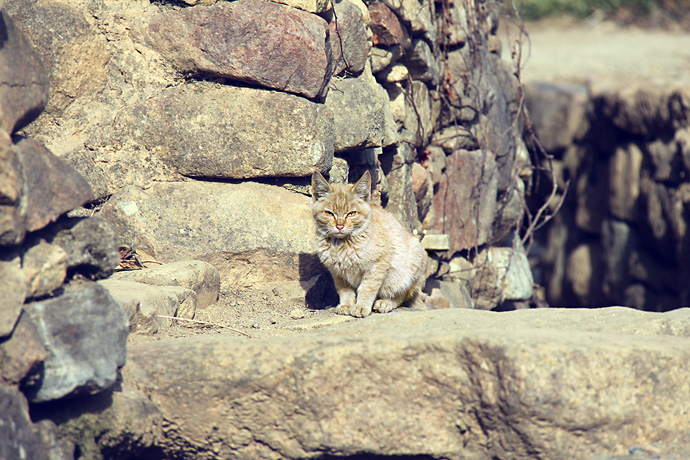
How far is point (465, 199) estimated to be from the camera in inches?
236

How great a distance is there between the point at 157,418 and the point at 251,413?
1.32 feet

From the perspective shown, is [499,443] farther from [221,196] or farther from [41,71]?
[41,71]

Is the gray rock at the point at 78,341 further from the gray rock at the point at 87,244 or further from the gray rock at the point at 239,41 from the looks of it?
the gray rock at the point at 239,41

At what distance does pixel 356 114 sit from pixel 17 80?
244 cm

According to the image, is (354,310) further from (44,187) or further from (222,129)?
(44,187)

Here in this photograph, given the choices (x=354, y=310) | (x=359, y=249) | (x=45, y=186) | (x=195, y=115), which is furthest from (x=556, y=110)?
(x=45, y=186)

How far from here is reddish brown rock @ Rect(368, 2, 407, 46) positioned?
4.68m

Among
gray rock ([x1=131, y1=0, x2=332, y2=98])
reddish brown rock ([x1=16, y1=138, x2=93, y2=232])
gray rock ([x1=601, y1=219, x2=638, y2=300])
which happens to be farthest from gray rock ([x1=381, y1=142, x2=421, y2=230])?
gray rock ([x1=601, y1=219, x2=638, y2=300])

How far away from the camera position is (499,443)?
2609 mm

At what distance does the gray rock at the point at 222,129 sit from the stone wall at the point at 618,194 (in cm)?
581

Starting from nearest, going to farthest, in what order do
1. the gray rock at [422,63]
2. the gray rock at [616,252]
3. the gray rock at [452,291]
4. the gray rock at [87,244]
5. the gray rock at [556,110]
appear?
the gray rock at [87,244] → the gray rock at [422,63] → the gray rock at [452,291] → the gray rock at [616,252] → the gray rock at [556,110]

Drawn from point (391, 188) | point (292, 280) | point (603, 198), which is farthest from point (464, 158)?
point (603, 198)

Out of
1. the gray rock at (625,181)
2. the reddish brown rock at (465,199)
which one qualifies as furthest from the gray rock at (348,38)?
the gray rock at (625,181)

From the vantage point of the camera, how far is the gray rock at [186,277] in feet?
11.2
